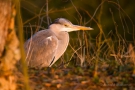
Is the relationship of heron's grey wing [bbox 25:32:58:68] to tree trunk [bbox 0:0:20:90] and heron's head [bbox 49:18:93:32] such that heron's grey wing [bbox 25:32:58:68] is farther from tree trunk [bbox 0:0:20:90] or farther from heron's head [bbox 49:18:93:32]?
tree trunk [bbox 0:0:20:90]

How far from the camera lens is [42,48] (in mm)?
8641

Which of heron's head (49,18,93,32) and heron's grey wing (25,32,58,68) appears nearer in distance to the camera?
heron's grey wing (25,32,58,68)

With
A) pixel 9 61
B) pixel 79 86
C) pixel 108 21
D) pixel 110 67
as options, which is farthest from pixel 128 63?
pixel 108 21

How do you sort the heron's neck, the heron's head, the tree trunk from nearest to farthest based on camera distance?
Result: the tree trunk
the heron's neck
the heron's head

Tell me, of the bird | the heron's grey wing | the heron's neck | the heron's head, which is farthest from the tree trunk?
the heron's head

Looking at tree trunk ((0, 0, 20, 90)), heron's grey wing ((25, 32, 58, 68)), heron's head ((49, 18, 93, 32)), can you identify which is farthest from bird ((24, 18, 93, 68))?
tree trunk ((0, 0, 20, 90))

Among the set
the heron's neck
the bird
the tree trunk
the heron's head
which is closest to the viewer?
the tree trunk

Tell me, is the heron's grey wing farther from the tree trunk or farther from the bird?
the tree trunk

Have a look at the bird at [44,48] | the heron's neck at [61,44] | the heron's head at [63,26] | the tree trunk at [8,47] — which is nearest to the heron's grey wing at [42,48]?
the bird at [44,48]

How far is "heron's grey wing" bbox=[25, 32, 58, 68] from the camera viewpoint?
27.8 feet

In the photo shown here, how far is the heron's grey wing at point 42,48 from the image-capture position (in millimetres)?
8484

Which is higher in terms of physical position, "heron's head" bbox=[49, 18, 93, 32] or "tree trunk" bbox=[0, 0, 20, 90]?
"heron's head" bbox=[49, 18, 93, 32]

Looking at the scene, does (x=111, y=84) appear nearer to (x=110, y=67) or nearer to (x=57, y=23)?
(x=110, y=67)

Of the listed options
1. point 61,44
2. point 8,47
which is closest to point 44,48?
point 61,44
